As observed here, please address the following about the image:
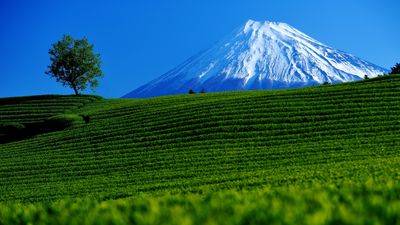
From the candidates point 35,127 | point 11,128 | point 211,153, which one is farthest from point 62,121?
point 211,153

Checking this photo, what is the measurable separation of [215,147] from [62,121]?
73.8ft

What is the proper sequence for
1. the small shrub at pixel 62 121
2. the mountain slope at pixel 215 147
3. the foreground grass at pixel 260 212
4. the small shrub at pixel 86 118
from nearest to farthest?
1. the foreground grass at pixel 260 212
2. the mountain slope at pixel 215 147
3. the small shrub at pixel 62 121
4. the small shrub at pixel 86 118

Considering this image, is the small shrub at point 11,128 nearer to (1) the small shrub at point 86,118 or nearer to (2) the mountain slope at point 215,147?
(1) the small shrub at point 86,118

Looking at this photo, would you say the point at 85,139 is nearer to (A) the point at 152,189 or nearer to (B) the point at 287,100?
(B) the point at 287,100

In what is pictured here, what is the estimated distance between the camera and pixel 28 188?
25.8m

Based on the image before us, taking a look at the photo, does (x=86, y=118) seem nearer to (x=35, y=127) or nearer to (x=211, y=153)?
(x=35, y=127)

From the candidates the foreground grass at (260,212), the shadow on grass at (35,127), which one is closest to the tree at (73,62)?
the shadow on grass at (35,127)

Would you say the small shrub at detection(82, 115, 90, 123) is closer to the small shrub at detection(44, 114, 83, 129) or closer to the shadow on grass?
the shadow on grass

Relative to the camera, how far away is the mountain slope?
21797 mm

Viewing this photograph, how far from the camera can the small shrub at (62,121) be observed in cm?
4706

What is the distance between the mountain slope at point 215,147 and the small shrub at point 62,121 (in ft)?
7.96

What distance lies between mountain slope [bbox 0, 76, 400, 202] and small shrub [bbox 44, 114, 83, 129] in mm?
2426

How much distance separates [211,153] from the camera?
1115 inches

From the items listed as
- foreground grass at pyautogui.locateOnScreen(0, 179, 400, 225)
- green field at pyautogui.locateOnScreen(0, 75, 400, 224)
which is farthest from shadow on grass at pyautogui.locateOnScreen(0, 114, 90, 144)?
foreground grass at pyautogui.locateOnScreen(0, 179, 400, 225)
